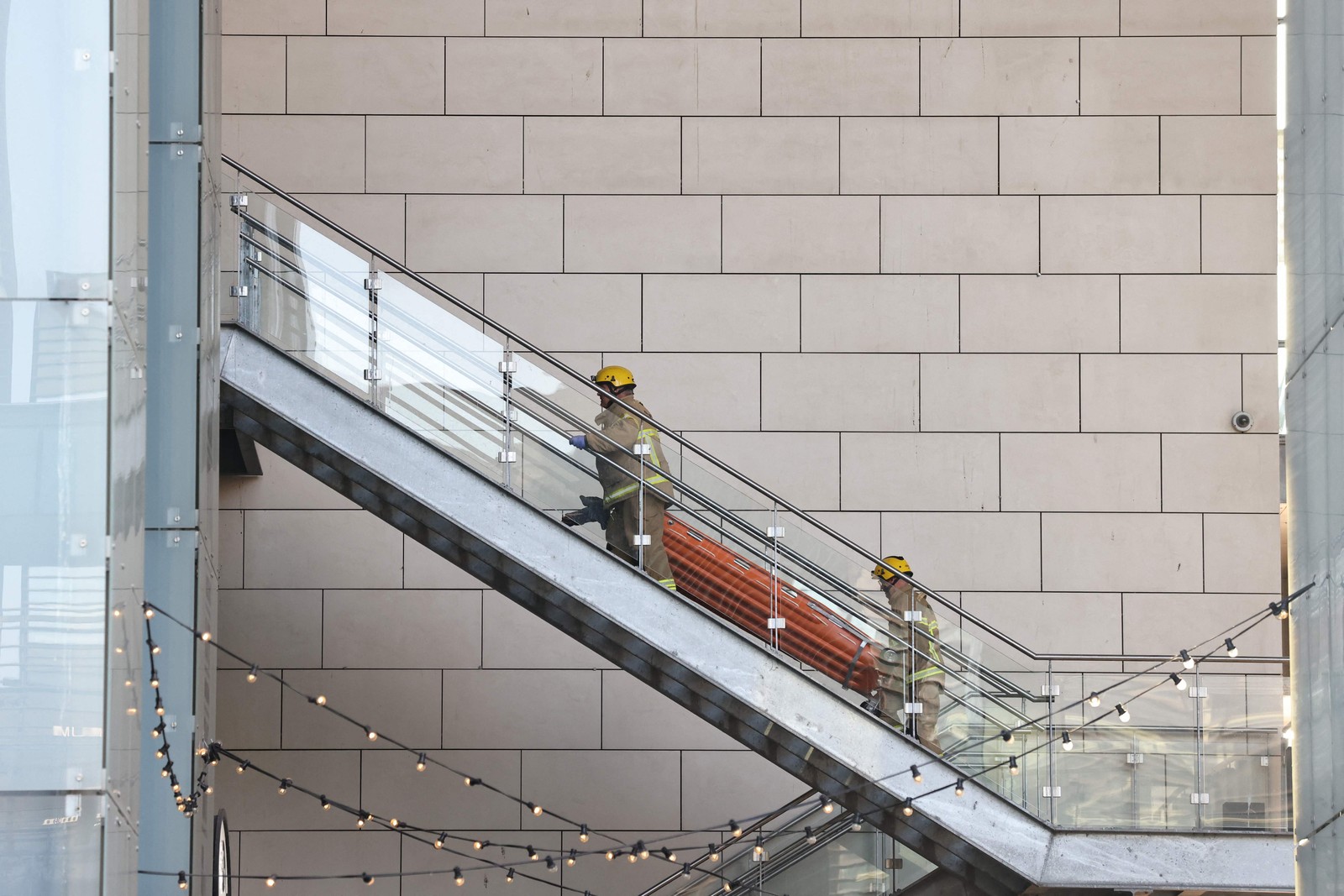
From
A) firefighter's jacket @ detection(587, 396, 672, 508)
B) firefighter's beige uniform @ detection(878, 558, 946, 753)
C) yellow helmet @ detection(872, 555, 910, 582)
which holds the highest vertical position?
firefighter's jacket @ detection(587, 396, 672, 508)

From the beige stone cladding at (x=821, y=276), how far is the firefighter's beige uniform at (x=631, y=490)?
10.9 ft

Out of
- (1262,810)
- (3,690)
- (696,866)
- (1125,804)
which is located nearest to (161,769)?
(3,690)

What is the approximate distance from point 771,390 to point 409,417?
397 cm

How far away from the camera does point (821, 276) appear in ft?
37.5

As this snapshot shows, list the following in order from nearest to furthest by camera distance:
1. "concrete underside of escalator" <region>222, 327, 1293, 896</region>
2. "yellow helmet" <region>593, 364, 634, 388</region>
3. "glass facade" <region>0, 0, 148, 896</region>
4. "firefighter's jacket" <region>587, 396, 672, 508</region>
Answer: "glass facade" <region>0, 0, 148, 896</region>, "concrete underside of escalator" <region>222, 327, 1293, 896</region>, "firefighter's jacket" <region>587, 396, 672, 508</region>, "yellow helmet" <region>593, 364, 634, 388</region>

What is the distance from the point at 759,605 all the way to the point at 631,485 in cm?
92

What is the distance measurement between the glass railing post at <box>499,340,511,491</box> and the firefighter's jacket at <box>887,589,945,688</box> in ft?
6.99

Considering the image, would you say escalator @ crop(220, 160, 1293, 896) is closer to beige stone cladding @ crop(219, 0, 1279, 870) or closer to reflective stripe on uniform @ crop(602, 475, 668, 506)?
reflective stripe on uniform @ crop(602, 475, 668, 506)

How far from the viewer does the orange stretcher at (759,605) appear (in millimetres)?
7980

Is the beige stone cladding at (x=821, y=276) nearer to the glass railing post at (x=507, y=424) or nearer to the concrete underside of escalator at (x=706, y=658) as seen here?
the concrete underside of escalator at (x=706, y=658)

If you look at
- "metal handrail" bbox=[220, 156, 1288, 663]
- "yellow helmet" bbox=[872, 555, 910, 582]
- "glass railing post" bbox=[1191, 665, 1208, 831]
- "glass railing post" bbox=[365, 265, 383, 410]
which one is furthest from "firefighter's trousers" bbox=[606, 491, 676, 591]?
"glass railing post" bbox=[1191, 665, 1208, 831]

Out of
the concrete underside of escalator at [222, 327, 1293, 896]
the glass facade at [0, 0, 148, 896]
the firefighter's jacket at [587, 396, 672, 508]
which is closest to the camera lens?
the glass facade at [0, 0, 148, 896]

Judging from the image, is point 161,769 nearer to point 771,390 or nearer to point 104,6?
point 104,6

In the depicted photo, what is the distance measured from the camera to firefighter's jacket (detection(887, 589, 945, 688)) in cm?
809
